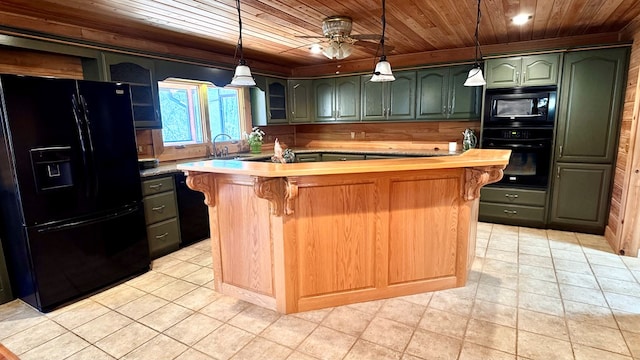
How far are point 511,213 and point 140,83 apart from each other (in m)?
4.73

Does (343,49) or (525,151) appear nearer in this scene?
(343,49)

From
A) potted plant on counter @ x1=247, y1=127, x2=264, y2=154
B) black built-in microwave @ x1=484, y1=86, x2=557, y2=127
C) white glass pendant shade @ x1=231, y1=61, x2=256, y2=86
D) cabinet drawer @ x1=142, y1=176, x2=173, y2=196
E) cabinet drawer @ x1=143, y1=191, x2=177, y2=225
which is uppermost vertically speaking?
white glass pendant shade @ x1=231, y1=61, x2=256, y2=86

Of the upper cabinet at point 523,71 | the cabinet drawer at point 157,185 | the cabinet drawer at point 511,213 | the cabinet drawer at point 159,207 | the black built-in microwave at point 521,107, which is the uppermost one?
the upper cabinet at point 523,71

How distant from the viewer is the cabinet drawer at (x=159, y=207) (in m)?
3.40

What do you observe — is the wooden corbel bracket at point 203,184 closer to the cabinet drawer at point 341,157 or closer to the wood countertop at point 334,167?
the wood countertop at point 334,167

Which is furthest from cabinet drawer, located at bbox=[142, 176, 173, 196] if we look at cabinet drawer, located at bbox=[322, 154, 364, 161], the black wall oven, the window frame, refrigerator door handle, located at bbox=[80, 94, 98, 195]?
the black wall oven

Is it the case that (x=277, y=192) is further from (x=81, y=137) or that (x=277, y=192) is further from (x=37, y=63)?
(x=37, y=63)

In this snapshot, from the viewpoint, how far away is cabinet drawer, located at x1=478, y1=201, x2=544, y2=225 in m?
4.27

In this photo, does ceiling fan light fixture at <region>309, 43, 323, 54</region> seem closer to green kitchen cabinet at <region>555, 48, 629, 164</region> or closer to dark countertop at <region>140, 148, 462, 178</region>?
dark countertop at <region>140, 148, 462, 178</region>

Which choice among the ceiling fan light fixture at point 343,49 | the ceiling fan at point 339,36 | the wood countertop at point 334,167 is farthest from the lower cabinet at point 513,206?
the ceiling fan light fixture at point 343,49

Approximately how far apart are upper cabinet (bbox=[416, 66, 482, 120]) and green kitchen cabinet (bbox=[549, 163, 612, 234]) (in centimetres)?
129

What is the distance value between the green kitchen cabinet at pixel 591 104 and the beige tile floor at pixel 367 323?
1399 millimetres

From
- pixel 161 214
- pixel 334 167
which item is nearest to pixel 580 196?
pixel 334 167

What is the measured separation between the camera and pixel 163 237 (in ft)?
11.8
